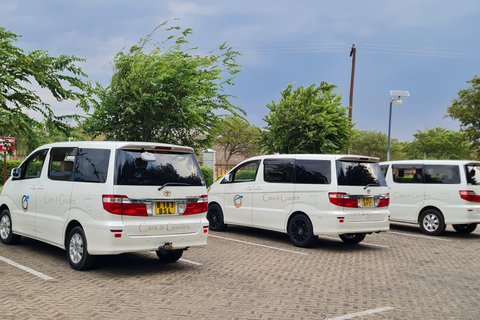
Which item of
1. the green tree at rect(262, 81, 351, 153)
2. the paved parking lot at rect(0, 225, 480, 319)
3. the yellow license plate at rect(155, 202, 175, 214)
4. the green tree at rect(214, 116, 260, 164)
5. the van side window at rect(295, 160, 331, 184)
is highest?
the green tree at rect(214, 116, 260, 164)

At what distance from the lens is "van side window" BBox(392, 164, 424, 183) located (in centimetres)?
1272

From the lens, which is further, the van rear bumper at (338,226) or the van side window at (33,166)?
the van rear bumper at (338,226)

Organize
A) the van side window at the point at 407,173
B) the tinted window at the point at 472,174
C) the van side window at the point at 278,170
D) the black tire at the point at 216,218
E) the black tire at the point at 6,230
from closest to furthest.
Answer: the black tire at the point at 6,230
the van side window at the point at 278,170
the tinted window at the point at 472,174
the black tire at the point at 216,218
the van side window at the point at 407,173

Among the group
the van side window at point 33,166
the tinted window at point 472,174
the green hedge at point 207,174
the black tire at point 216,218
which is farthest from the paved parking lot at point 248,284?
the green hedge at point 207,174

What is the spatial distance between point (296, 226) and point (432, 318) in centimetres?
491

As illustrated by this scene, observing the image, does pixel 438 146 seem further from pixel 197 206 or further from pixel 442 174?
pixel 197 206

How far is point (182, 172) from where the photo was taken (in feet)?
23.9

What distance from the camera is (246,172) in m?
11.2

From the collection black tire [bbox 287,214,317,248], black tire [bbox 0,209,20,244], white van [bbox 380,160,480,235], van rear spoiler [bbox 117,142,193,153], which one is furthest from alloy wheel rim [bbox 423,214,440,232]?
black tire [bbox 0,209,20,244]

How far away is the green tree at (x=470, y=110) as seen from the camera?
36062mm

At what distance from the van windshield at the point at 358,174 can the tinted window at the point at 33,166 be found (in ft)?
17.9

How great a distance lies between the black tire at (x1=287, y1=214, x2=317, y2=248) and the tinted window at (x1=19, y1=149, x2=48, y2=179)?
498 centimetres

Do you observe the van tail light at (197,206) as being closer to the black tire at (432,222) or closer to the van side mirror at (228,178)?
the van side mirror at (228,178)

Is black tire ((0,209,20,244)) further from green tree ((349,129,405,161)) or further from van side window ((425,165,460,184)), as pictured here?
green tree ((349,129,405,161))
